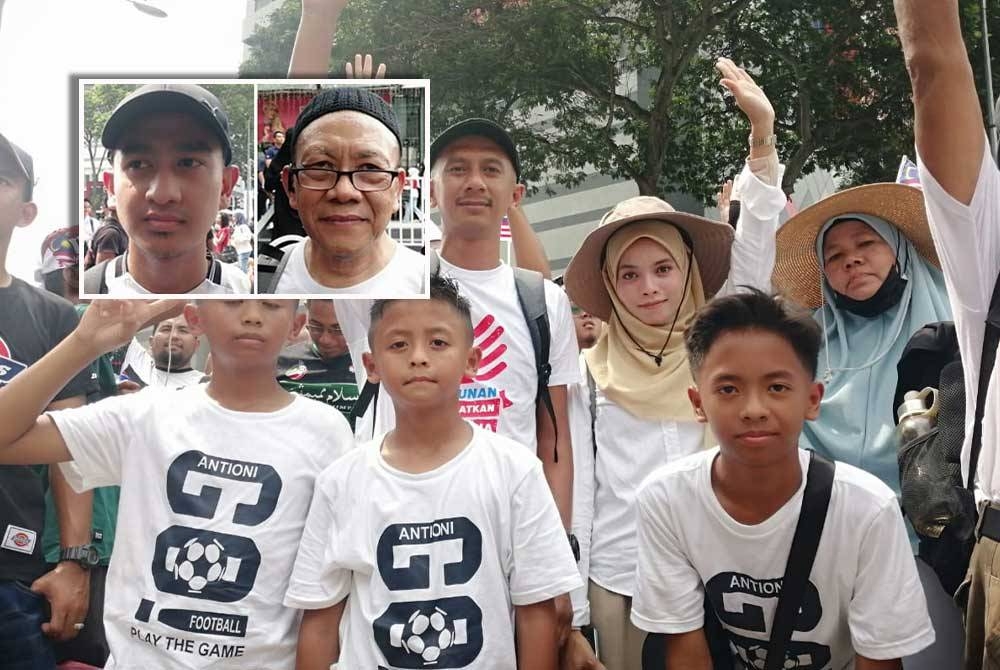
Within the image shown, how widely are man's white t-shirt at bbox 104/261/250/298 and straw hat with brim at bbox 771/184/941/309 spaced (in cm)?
163

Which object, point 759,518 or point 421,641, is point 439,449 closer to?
point 421,641

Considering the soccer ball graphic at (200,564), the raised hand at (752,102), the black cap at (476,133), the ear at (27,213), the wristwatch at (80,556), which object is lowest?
the wristwatch at (80,556)

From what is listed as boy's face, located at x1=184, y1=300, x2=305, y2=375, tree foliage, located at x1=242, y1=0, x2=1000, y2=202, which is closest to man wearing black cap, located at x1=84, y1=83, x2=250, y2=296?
boy's face, located at x1=184, y1=300, x2=305, y2=375

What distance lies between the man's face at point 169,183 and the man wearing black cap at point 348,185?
0.12 m

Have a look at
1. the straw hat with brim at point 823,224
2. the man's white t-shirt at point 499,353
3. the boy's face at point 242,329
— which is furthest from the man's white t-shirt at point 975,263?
the boy's face at point 242,329

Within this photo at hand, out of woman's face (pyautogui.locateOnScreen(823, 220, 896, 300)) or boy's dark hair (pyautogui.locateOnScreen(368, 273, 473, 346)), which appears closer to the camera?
boy's dark hair (pyautogui.locateOnScreen(368, 273, 473, 346))

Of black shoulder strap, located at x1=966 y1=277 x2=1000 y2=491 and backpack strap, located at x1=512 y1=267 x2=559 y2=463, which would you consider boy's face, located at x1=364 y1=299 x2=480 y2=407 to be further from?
black shoulder strap, located at x1=966 y1=277 x2=1000 y2=491

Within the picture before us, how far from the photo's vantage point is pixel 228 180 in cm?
183

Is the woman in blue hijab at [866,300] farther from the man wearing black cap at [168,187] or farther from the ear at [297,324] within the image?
the man wearing black cap at [168,187]

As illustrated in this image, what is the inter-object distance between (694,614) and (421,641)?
0.65 m

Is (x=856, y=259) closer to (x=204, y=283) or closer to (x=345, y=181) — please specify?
(x=345, y=181)

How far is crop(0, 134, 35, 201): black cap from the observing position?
2717mm

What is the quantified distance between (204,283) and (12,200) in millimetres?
1292

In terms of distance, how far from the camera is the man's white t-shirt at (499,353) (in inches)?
107
